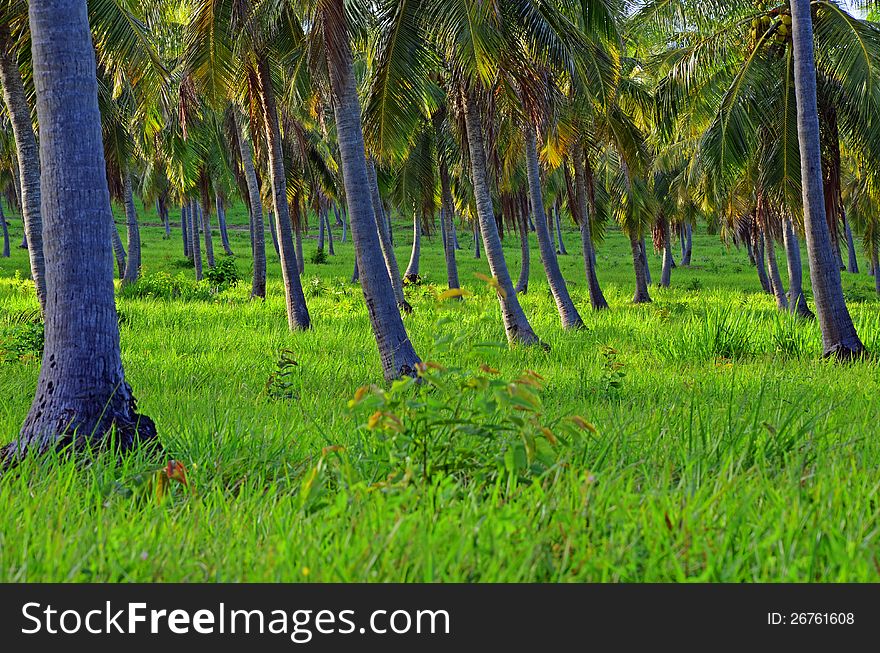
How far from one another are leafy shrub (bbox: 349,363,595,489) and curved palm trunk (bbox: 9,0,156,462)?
5.43 feet

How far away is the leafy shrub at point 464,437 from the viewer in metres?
3.18

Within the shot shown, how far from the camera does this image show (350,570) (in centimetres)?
260

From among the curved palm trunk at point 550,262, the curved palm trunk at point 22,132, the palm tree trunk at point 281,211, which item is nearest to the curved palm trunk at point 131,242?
the palm tree trunk at point 281,211

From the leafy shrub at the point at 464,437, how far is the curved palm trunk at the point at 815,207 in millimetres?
6600

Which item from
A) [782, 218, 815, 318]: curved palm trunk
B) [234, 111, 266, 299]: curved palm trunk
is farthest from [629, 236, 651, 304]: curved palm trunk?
[234, 111, 266, 299]: curved palm trunk

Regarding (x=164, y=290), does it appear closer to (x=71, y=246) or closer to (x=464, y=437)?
(x=71, y=246)

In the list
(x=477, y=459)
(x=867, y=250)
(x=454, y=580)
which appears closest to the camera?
(x=454, y=580)

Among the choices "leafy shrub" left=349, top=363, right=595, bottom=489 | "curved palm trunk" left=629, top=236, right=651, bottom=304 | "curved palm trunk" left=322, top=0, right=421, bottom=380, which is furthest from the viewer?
"curved palm trunk" left=629, top=236, right=651, bottom=304

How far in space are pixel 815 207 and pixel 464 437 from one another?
704 cm

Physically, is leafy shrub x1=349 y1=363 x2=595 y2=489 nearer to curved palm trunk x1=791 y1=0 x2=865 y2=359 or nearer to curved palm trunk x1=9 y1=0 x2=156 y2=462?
curved palm trunk x1=9 y1=0 x2=156 y2=462

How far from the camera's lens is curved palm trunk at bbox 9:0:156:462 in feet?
14.5
